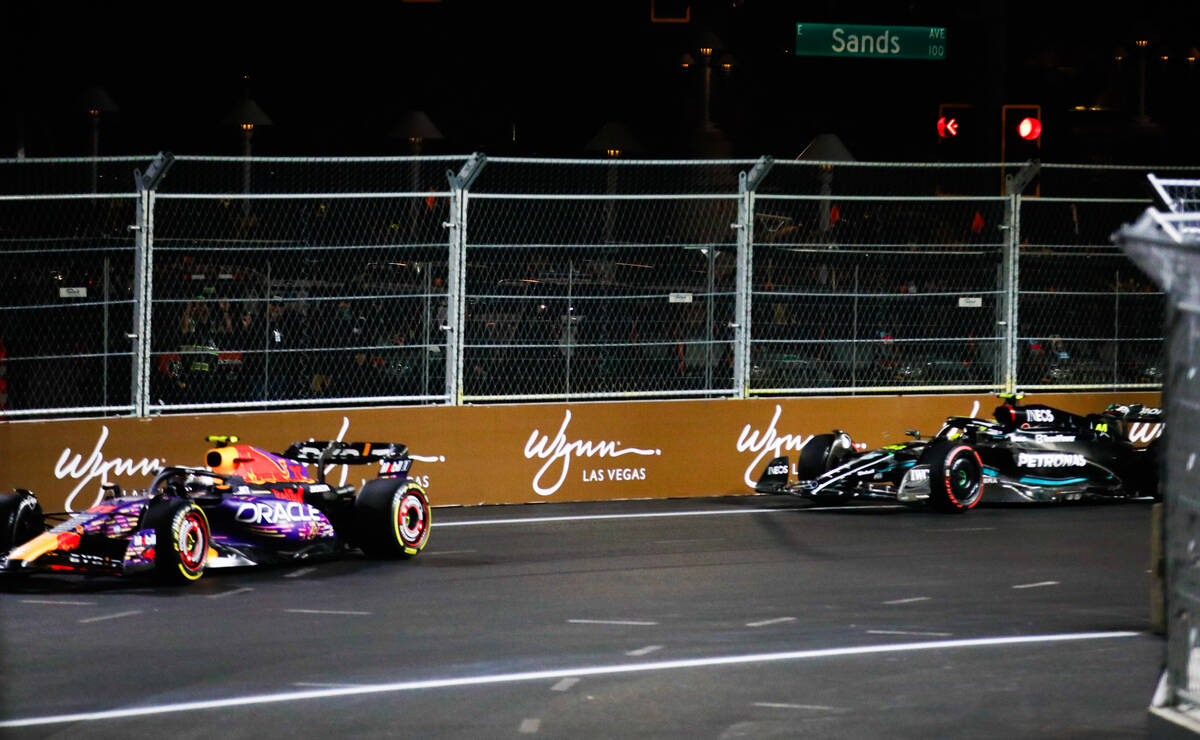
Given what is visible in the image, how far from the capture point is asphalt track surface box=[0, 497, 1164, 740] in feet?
21.8

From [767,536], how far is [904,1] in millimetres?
23384

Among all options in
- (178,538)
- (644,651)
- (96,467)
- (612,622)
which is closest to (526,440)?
(96,467)

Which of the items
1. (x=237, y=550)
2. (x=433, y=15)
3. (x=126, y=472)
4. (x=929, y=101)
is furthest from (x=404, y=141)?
(x=237, y=550)

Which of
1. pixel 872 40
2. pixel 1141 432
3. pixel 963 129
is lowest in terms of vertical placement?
pixel 1141 432

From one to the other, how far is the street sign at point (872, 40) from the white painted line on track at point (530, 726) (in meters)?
15.6

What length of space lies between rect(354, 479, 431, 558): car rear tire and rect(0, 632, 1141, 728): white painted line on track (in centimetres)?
387

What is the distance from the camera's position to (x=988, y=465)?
14852mm

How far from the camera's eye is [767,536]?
502 inches

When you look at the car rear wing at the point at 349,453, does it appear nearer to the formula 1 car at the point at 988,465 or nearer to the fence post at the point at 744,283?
the formula 1 car at the point at 988,465

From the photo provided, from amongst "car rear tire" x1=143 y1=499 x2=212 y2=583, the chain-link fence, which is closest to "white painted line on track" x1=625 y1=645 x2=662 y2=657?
"car rear tire" x1=143 y1=499 x2=212 y2=583

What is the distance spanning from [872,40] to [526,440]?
896 cm

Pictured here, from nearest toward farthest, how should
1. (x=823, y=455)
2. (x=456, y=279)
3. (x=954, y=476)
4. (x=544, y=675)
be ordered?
(x=544, y=675)
(x=954, y=476)
(x=456, y=279)
(x=823, y=455)

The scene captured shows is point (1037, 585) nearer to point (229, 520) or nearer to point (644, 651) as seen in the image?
point (644, 651)

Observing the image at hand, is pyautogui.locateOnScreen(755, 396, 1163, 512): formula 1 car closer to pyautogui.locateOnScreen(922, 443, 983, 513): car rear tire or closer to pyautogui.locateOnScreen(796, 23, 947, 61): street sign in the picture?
pyautogui.locateOnScreen(922, 443, 983, 513): car rear tire
